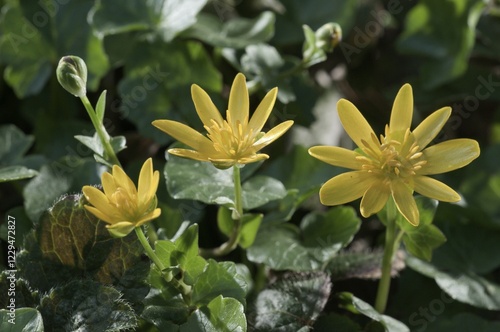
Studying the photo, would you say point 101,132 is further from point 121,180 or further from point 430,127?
point 430,127

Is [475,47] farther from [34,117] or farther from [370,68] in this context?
[34,117]

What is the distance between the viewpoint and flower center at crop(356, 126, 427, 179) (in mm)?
946

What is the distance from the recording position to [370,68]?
6.06 ft

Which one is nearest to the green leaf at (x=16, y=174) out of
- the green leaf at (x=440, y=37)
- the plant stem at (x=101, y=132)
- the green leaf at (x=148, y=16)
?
the plant stem at (x=101, y=132)

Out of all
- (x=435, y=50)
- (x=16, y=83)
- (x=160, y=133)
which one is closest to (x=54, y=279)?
(x=160, y=133)

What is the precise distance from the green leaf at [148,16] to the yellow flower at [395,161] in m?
0.58

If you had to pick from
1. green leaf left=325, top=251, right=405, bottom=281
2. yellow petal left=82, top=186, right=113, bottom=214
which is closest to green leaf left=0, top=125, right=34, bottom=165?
yellow petal left=82, top=186, right=113, bottom=214

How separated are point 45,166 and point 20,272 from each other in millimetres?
275

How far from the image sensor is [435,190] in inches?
36.5

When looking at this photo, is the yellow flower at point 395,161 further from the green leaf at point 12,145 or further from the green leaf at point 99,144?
the green leaf at point 12,145

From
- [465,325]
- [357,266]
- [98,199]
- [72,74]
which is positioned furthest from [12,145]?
[465,325]

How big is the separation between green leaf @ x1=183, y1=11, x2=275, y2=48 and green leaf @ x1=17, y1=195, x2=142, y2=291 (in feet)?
1.84

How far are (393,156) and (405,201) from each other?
6 cm

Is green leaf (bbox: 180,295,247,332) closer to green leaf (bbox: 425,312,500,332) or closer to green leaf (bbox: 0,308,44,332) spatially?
green leaf (bbox: 0,308,44,332)
